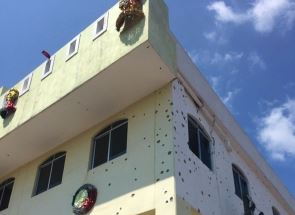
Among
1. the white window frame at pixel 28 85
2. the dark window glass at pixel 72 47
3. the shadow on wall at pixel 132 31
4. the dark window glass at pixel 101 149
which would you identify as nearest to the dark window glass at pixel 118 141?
the dark window glass at pixel 101 149

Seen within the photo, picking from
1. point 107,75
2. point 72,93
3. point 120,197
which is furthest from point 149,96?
point 120,197

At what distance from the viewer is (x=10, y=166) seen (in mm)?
16141

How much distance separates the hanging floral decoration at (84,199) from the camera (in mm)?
12133

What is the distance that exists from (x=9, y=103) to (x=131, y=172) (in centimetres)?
610

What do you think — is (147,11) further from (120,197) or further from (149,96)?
(120,197)

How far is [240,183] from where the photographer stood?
15.4 meters

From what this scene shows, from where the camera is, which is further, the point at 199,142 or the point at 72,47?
the point at 72,47

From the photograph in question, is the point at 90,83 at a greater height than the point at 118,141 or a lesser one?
greater

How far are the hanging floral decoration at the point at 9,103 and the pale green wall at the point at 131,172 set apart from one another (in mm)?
2094

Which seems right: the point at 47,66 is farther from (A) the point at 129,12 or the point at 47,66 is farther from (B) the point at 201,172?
(B) the point at 201,172

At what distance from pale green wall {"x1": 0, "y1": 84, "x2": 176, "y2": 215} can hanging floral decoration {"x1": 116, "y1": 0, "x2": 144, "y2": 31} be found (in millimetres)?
2112

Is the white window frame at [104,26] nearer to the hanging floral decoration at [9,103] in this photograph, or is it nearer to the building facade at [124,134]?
the building facade at [124,134]

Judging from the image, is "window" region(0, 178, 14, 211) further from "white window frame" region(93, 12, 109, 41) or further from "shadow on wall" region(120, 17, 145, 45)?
"shadow on wall" region(120, 17, 145, 45)

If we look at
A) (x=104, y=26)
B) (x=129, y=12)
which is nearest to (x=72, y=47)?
(x=104, y=26)
